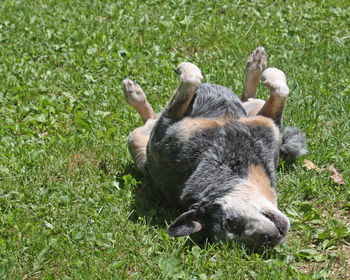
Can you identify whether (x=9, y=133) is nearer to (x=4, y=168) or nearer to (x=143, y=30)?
(x=4, y=168)

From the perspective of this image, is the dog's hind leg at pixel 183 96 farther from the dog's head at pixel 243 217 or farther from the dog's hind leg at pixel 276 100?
the dog's head at pixel 243 217

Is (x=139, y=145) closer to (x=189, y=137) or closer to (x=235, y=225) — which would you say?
(x=189, y=137)

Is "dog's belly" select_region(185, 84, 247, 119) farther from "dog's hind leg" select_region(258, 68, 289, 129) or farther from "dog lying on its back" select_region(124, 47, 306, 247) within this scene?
"dog's hind leg" select_region(258, 68, 289, 129)

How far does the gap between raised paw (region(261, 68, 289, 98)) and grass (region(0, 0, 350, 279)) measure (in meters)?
0.73

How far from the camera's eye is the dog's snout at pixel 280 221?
13.1 ft

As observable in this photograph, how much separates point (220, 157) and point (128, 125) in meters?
1.66

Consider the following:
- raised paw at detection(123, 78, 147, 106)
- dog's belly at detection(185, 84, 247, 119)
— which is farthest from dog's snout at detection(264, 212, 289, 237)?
raised paw at detection(123, 78, 147, 106)

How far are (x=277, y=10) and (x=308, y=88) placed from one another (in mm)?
2095

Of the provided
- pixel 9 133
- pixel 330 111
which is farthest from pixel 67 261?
pixel 330 111

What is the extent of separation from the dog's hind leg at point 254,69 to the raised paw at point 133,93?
1.06 meters

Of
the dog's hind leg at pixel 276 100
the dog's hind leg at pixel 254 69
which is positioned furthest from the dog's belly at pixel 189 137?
the dog's hind leg at pixel 254 69

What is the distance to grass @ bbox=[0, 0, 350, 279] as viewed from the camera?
4.11 m

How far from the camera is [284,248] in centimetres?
413

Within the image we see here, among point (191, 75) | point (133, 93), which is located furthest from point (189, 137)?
point (133, 93)
